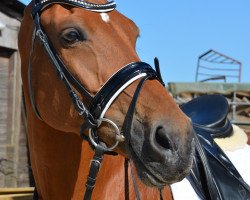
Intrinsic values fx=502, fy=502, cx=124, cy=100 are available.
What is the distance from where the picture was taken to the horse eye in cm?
209

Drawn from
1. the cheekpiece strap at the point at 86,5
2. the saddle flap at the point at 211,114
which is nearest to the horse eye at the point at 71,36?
the cheekpiece strap at the point at 86,5

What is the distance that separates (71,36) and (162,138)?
0.59 metres

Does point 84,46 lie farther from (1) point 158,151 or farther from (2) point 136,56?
(1) point 158,151

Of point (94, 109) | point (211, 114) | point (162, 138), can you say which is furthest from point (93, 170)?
point (211, 114)

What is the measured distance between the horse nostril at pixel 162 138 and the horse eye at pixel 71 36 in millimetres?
525

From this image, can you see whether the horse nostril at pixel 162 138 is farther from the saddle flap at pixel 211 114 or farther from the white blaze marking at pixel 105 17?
the saddle flap at pixel 211 114

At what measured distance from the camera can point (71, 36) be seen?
2.10 metres

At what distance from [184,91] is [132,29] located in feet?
24.0

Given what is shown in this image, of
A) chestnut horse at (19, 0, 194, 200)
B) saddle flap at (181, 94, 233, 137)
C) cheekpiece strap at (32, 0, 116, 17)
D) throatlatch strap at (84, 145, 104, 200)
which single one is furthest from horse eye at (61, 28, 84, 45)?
saddle flap at (181, 94, 233, 137)

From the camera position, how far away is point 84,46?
209 centimetres

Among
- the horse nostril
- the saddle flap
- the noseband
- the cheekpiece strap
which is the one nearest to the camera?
the horse nostril

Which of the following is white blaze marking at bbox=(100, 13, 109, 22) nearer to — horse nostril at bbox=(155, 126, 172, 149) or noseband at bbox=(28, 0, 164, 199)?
noseband at bbox=(28, 0, 164, 199)

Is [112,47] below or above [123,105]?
above

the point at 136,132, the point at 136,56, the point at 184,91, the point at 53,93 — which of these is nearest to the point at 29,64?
the point at 53,93
